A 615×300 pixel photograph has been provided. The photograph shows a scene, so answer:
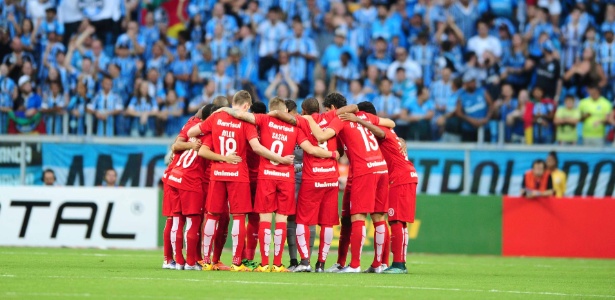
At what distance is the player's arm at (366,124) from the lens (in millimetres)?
14945

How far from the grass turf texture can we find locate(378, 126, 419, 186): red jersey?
1.35 metres

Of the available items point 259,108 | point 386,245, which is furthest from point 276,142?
point 386,245

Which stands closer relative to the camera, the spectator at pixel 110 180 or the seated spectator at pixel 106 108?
the spectator at pixel 110 180

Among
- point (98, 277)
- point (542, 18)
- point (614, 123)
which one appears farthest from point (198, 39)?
point (98, 277)

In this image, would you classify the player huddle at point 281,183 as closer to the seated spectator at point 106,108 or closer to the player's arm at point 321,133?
the player's arm at point 321,133

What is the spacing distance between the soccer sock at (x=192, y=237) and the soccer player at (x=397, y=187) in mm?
2463

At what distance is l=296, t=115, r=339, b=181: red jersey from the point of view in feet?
48.4

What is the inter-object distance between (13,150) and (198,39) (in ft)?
19.3

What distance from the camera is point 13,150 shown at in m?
21.8

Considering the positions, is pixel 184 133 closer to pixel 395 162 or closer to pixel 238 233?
pixel 238 233

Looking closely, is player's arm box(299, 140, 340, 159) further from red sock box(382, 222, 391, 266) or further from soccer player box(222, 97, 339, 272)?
red sock box(382, 222, 391, 266)

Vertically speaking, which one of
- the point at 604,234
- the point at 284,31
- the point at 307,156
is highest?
the point at 284,31

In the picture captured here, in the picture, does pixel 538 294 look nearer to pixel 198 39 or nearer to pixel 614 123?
pixel 614 123

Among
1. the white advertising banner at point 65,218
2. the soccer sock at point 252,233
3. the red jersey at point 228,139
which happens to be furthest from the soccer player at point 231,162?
the white advertising banner at point 65,218
